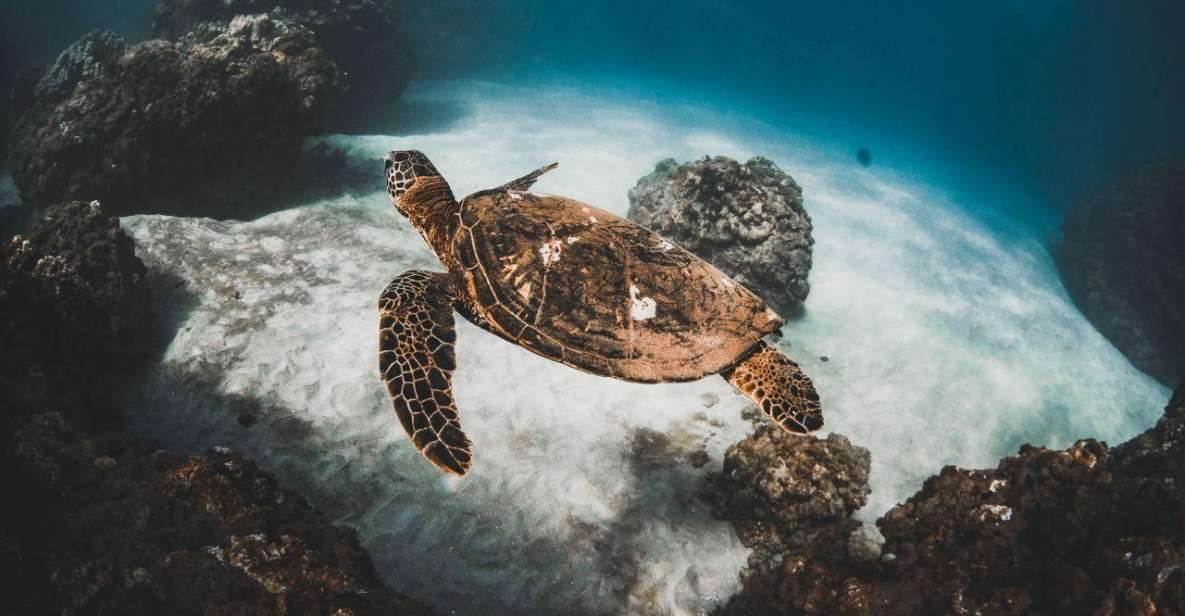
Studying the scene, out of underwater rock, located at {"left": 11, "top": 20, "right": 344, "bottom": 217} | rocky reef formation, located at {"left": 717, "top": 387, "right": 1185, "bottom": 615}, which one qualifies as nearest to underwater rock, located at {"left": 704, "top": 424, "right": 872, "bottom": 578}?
rocky reef formation, located at {"left": 717, "top": 387, "right": 1185, "bottom": 615}

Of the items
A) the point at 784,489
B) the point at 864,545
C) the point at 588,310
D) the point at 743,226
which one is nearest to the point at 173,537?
the point at 588,310

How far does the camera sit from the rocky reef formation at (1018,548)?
8.39 ft

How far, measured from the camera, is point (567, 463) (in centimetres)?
452

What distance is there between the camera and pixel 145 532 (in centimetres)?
261

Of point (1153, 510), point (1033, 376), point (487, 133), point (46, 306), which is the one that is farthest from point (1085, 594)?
point (487, 133)

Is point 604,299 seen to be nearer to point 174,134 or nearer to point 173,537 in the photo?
point 173,537

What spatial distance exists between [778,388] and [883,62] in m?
101

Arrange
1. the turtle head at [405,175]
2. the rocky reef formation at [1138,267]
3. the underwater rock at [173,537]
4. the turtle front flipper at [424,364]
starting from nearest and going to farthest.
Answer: the underwater rock at [173,537], the turtle front flipper at [424,364], the turtle head at [405,175], the rocky reef formation at [1138,267]

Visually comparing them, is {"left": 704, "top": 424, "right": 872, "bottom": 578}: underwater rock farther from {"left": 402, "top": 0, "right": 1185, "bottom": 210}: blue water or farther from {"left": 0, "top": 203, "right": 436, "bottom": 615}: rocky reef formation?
{"left": 402, "top": 0, "right": 1185, "bottom": 210}: blue water

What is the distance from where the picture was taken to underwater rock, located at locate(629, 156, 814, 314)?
747 centimetres

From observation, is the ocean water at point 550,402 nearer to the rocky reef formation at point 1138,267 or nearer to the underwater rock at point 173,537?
the underwater rock at point 173,537

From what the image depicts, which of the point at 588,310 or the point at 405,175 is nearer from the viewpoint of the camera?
the point at 588,310

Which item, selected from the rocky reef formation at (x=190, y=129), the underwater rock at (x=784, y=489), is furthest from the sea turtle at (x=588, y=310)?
the rocky reef formation at (x=190, y=129)

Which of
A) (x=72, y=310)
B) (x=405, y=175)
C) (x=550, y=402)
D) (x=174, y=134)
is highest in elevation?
(x=405, y=175)
